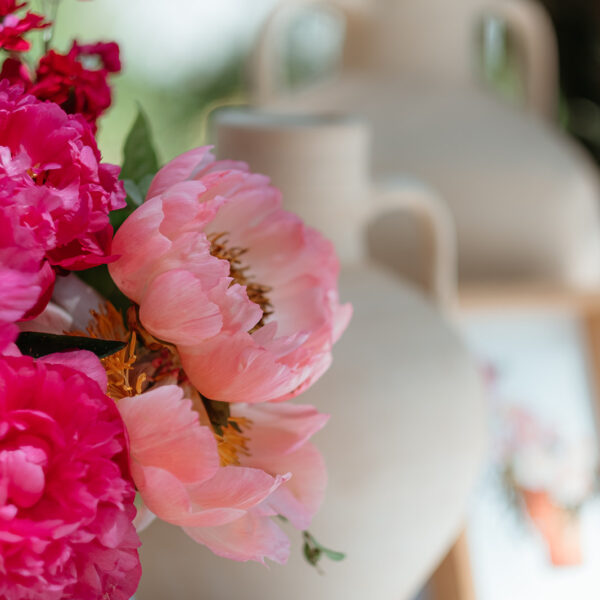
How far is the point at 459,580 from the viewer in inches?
12.9

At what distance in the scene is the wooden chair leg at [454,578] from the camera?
1.07 feet

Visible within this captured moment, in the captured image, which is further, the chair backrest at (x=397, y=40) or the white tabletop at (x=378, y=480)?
the chair backrest at (x=397, y=40)

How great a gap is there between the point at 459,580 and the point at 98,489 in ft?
0.71

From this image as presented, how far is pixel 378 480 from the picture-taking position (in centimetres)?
24

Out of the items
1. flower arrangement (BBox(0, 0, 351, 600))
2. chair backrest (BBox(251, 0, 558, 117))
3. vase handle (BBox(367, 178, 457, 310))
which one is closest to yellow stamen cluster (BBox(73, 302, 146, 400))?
flower arrangement (BBox(0, 0, 351, 600))

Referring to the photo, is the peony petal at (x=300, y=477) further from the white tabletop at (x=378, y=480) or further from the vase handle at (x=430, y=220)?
the vase handle at (x=430, y=220)

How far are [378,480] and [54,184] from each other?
0.12m

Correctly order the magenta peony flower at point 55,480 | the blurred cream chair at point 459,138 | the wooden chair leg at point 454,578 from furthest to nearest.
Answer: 1. the blurred cream chair at point 459,138
2. the wooden chair leg at point 454,578
3. the magenta peony flower at point 55,480

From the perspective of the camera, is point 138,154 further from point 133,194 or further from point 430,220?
point 430,220

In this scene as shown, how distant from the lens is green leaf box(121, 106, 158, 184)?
0.22 m

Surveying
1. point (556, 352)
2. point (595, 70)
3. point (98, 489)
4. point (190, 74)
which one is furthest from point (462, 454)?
point (190, 74)

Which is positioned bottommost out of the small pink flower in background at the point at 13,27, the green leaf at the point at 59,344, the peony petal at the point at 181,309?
the green leaf at the point at 59,344

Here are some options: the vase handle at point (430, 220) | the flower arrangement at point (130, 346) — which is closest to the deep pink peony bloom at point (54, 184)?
the flower arrangement at point (130, 346)

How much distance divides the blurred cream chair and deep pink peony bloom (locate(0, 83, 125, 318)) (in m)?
0.35
